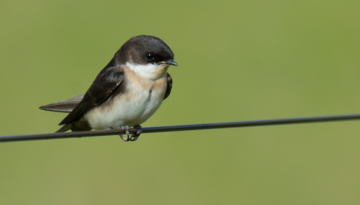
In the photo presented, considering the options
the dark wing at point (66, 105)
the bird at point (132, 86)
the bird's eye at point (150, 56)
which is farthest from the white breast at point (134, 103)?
the dark wing at point (66, 105)

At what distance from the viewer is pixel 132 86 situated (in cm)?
486

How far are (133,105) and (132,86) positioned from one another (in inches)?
6.3

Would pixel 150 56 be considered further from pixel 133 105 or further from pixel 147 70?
pixel 133 105

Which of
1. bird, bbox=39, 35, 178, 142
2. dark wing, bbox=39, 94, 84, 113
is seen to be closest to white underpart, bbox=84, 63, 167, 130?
bird, bbox=39, 35, 178, 142

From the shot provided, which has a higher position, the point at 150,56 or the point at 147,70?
the point at 150,56

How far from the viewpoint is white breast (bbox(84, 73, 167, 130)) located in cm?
484

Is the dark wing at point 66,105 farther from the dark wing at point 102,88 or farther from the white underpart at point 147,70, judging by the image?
the white underpart at point 147,70

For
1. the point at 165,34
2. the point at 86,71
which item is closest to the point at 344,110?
the point at 165,34

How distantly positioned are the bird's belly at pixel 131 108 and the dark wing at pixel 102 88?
92 millimetres

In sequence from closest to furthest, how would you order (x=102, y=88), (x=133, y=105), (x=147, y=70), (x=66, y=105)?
(x=133, y=105)
(x=147, y=70)
(x=102, y=88)
(x=66, y=105)

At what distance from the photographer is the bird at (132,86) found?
15.9ft

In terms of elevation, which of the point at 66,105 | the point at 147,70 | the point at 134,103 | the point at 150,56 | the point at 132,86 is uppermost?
the point at 150,56

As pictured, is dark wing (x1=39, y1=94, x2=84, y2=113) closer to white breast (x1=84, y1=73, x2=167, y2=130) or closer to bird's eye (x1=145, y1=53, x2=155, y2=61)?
white breast (x1=84, y1=73, x2=167, y2=130)

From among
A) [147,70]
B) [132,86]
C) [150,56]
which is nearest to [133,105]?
[132,86]
